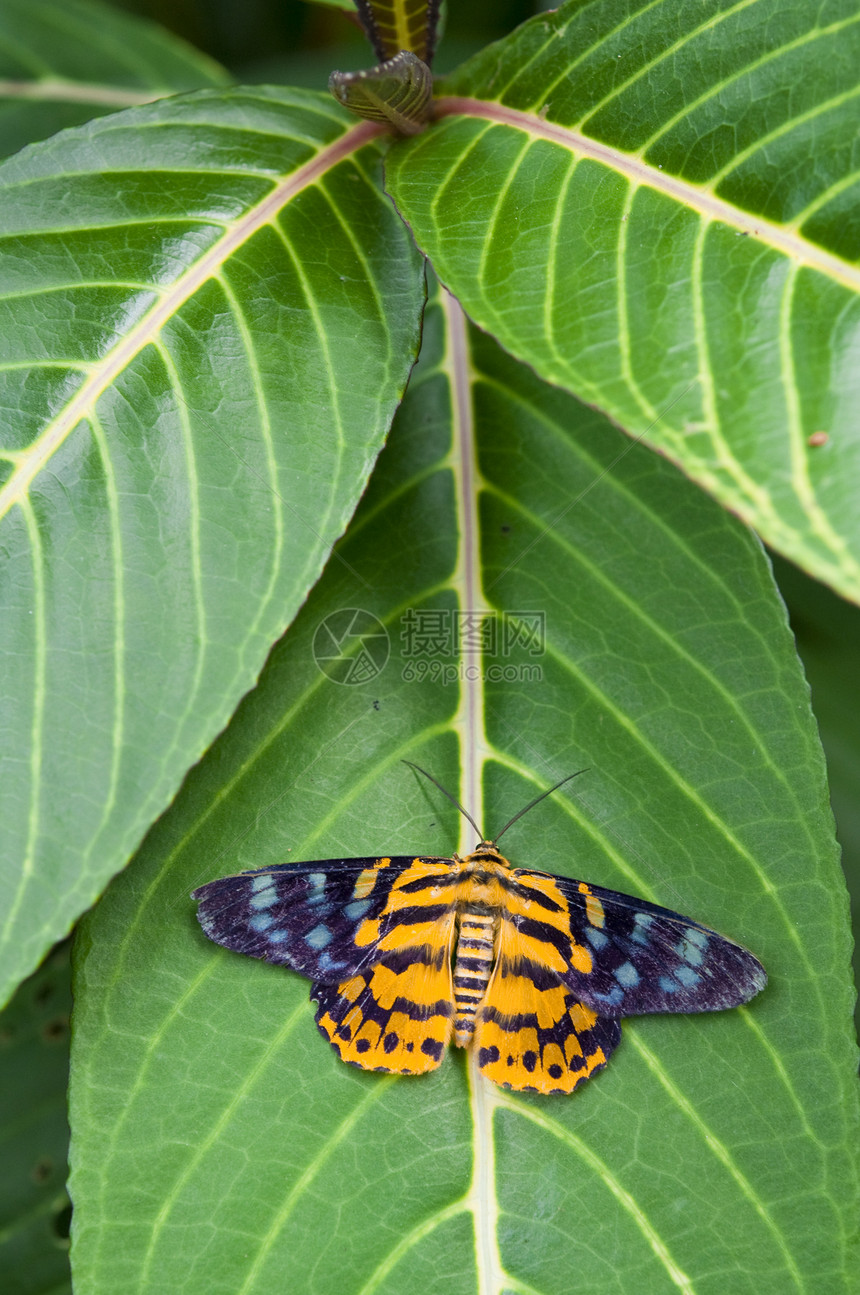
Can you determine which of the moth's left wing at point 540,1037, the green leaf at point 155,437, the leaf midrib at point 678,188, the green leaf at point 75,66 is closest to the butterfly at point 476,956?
the moth's left wing at point 540,1037

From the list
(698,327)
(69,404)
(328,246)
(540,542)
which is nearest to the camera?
(698,327)

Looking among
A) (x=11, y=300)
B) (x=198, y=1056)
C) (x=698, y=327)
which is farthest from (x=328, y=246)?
(x=198, y=1056)

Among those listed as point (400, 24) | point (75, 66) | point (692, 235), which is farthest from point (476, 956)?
point (75, 66)

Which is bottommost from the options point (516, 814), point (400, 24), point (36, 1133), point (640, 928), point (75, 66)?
point (36, 1133)

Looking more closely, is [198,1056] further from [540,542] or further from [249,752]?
[540,542]

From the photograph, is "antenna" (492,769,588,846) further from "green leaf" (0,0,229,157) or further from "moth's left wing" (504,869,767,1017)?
"green leaf" (0,0,229,157)

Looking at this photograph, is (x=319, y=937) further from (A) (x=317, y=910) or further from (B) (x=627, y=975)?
(B) (x=627, y=975)

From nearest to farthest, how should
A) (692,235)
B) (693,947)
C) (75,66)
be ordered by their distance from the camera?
(692,235), (693,947), (75,66)

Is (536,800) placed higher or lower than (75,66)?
lower
